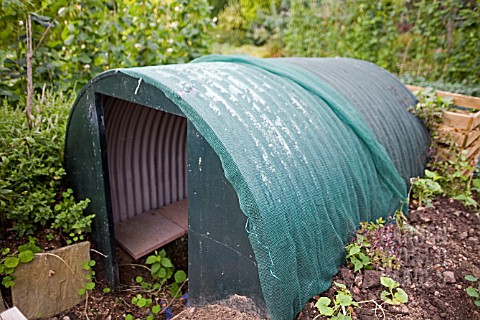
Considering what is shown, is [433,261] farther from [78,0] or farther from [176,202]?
[78,0]

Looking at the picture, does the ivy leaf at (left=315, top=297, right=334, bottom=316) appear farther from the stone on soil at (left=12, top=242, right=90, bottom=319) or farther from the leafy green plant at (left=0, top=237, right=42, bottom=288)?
the leafy green plant at (left=0, top=237, right=42, bottom=288)

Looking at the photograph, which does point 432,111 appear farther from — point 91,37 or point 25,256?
point 25,256

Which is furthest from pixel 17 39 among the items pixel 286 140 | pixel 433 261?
pixel 433 261

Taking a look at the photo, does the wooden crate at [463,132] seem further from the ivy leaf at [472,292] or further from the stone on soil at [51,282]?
the stone on soil at [51,282]

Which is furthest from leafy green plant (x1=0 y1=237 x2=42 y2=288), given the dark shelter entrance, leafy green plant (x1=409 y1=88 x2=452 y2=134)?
leafy green plant (x1=409 y1=88 x2=452 y2=134)

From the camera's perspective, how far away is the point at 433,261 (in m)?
2.77

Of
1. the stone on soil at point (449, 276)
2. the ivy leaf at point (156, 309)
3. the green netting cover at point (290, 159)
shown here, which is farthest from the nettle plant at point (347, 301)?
the ivy leaf at point (156, 309)

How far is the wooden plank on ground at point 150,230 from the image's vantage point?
3.92 metres

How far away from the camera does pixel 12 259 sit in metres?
2.79

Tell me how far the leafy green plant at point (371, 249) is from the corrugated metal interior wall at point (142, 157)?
245 cm

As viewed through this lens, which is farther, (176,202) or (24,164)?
(176,202)

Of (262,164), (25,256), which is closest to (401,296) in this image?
(262,164)

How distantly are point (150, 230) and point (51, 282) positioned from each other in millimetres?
1295

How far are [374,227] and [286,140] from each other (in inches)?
39.0
